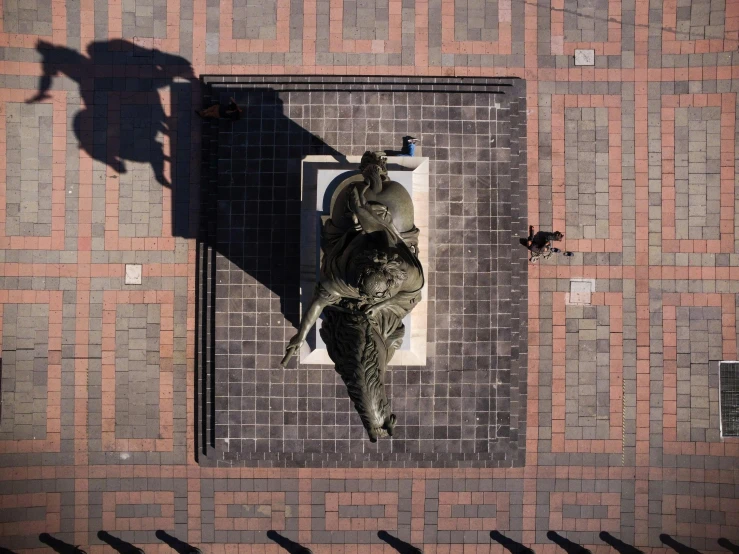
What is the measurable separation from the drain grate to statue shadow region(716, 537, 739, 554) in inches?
113

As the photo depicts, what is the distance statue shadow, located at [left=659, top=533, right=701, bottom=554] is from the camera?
14.0 metres

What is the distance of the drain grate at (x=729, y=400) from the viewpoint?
14.0m

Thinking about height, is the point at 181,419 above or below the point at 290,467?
above

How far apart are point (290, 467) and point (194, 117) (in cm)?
987

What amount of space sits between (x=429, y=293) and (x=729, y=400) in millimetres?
8849

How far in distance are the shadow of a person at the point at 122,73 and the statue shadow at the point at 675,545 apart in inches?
690

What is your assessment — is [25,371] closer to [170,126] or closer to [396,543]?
[170,126]

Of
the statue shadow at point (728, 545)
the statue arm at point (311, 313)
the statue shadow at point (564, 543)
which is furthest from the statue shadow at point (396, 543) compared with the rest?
the statue shadow at point (728, 545)

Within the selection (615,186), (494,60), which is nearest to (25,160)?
(494,60)

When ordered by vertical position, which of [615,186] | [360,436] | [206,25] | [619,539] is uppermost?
[206,25]

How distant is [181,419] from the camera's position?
13906 millimetres

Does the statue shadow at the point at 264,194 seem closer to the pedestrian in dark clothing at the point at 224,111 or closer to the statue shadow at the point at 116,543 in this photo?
the pedestrian in dark clothing at the point at 224,111

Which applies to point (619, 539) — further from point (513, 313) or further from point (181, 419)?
point (181, 419)

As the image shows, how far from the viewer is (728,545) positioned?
45.9 feet
